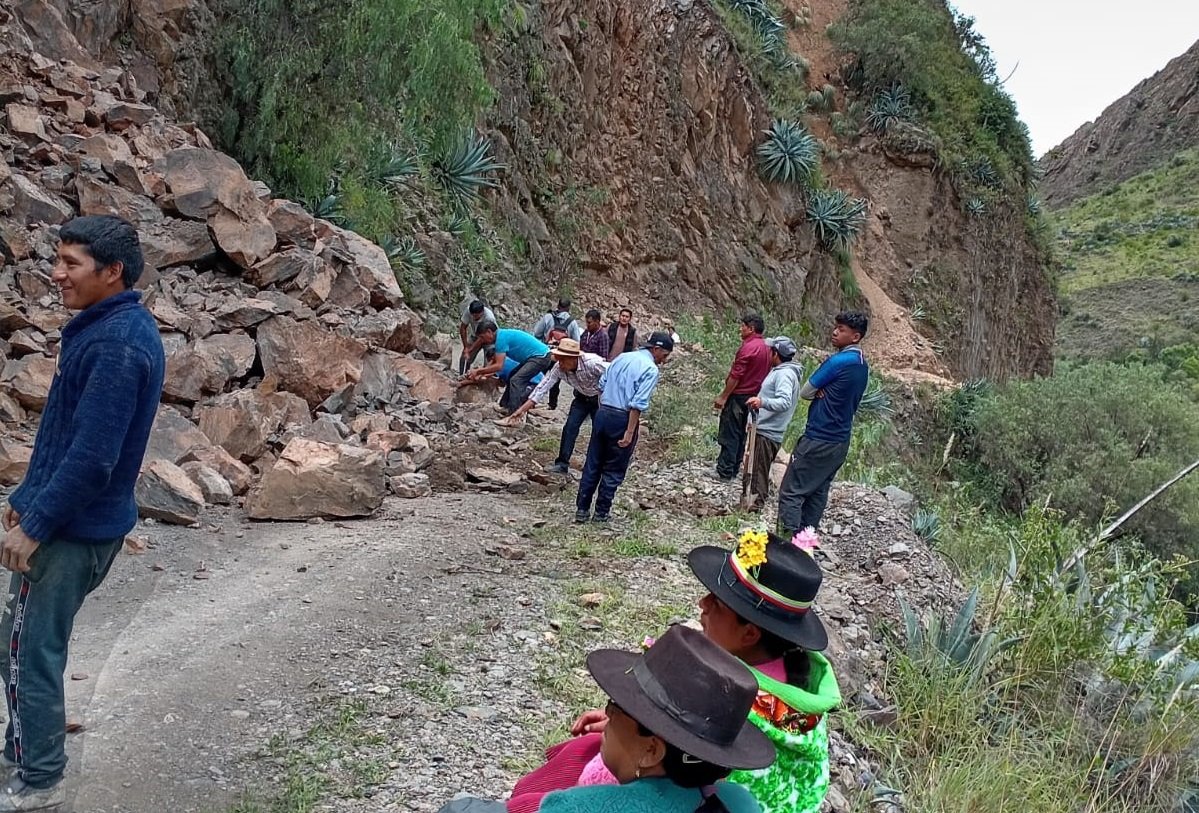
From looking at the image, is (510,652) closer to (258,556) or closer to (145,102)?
(258,556)

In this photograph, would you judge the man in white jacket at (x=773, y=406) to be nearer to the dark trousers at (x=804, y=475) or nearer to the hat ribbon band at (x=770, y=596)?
the dark trousers at (x=804, y=475)

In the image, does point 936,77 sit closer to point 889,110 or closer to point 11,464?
point 889,110

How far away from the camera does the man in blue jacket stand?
6660mm

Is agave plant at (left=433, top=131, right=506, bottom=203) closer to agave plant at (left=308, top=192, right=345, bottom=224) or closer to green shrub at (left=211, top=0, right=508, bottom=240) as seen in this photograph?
green shrub at (left=211, top=0, right=508, bottom=240)

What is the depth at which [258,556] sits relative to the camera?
6.03 metres

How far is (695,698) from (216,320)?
24.4ft

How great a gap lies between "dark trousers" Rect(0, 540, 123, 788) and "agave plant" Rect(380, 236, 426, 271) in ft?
33.3

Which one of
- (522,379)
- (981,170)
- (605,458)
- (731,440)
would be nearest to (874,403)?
(731,440)

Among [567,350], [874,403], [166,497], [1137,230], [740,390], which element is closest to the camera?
[166,497]

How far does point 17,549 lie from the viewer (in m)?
2.81

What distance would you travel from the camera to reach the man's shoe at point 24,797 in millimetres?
2963

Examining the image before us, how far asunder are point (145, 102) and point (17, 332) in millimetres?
4303

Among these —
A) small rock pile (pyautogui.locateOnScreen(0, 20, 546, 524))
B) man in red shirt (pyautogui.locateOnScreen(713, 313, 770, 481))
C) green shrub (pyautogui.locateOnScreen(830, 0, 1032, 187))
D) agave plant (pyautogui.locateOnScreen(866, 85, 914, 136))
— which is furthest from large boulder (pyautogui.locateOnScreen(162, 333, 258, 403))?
green shrub (pyautogui.locateOnScreen(830, 0, 1032, 187))

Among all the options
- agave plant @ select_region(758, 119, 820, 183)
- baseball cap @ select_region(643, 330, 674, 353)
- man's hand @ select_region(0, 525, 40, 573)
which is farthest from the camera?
agave plant @ select_region(758, 119, 820, 183)
